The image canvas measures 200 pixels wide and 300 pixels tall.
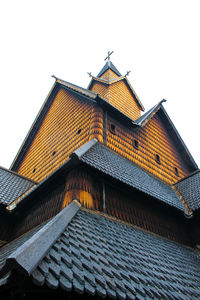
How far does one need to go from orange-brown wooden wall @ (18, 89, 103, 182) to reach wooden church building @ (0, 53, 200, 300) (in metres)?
0.06

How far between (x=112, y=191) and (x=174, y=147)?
24.3ft

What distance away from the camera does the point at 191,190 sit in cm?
764

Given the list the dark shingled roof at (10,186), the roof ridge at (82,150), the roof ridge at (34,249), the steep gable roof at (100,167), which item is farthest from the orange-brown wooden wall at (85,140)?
the roof ridge at (34,249)

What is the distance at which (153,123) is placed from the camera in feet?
35.8

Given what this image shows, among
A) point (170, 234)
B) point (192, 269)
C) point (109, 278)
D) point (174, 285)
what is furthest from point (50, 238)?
point (170, 234)

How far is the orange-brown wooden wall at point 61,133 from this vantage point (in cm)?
738

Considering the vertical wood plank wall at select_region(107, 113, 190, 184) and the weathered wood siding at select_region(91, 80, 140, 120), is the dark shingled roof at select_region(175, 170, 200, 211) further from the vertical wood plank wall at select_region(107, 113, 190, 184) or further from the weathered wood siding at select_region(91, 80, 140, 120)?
the weathered wood siding at select_region(91, 80, 140, 120)

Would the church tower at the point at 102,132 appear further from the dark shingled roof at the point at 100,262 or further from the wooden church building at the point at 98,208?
the dark shingled roof at the point at 100,262

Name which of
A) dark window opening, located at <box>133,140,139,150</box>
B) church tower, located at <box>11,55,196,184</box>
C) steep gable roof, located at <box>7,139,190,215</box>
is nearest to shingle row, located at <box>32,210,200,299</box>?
steep gable roof, located at <box>7,139,190,215</box>

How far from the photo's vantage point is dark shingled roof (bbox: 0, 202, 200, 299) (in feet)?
6.79

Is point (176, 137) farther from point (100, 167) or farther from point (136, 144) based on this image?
point (100, 167)

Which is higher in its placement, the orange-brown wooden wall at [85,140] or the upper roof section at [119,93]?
the upper roof section at [119,93]

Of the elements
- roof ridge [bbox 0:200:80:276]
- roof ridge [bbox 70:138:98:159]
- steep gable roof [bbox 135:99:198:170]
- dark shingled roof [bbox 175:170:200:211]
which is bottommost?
roof ridge [bbox 0:200:80:276]

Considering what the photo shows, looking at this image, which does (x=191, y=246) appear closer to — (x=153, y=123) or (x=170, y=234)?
(x=170, y=234)
